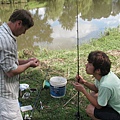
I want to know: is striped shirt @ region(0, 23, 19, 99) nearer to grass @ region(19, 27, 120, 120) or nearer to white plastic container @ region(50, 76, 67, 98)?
grass @ region(19, 27, 120, 120)

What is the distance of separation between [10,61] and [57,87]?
4.73 feet

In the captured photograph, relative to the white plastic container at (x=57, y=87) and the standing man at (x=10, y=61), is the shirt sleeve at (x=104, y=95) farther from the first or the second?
the white plastic container at (x=57, y=87)

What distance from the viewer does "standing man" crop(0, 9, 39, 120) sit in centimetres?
195

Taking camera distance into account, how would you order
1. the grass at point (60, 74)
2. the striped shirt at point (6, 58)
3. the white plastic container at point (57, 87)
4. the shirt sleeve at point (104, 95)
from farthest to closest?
the white plastic container at point (57, 87) → the grass at point (60, 74) → the shirt sleeve at point (104, 95) → the striped shirt at point (6, 58)

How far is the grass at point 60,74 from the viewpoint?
121 inches

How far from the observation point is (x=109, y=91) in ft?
7.58

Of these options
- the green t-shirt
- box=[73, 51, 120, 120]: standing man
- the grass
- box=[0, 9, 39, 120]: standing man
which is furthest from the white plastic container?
box=[0, 9, 39, 120]: standing man

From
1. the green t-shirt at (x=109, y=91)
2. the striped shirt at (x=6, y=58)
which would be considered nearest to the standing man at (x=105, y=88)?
the green t-shirt at (x=109, y=91)

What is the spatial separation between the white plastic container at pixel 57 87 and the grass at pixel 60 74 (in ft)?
0.22

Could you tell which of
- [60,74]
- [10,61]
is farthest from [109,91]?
[60,74]

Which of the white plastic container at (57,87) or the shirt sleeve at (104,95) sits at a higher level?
the shirt sleeve at (104,95)

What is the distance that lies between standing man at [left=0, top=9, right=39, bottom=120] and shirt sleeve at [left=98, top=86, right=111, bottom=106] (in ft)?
2.44

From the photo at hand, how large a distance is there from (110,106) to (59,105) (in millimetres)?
972

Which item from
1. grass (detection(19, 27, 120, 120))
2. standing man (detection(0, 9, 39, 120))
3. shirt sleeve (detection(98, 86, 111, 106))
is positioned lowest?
grass (detection(19, 27, 120, 120))
